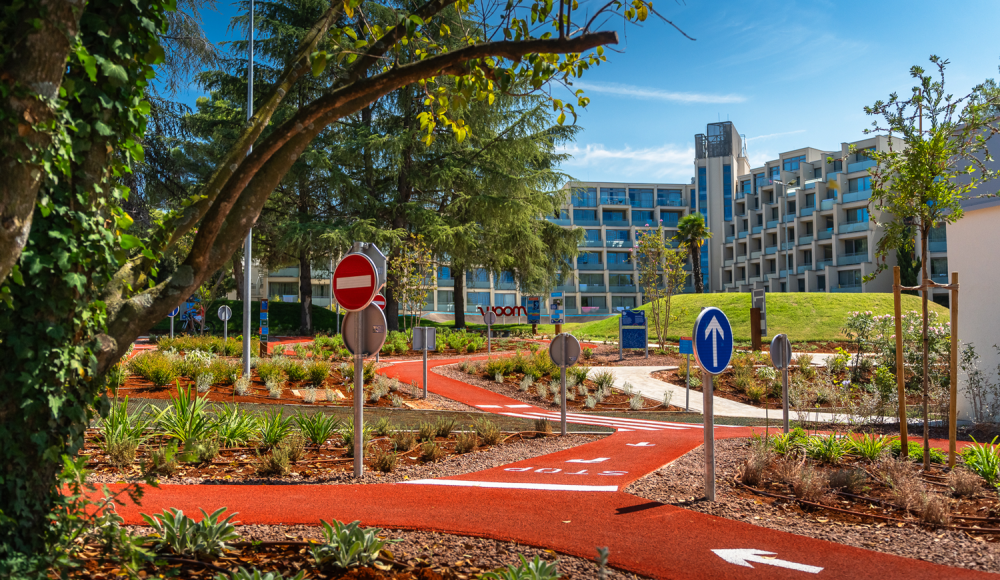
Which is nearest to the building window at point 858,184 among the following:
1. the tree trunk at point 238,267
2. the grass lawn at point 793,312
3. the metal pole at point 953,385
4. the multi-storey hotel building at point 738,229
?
the multi-storey hotel building at point 738,229

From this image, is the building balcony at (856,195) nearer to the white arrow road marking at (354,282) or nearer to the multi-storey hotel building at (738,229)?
the multi-storey hotel building at (738,229)

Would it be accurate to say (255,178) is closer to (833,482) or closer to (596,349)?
(833,482)

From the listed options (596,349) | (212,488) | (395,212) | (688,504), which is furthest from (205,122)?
(688,504)

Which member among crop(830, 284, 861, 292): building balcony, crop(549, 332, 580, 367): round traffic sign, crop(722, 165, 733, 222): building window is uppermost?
crop(722, 165, 733, 222): building window

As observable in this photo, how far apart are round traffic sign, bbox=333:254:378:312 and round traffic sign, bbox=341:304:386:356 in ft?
0.71

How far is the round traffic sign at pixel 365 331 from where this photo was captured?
760 cm

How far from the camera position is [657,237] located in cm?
3259

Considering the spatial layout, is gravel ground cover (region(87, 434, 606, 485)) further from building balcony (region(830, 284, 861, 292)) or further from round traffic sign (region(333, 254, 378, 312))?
building balcony (region(830, 284, 861, 292))

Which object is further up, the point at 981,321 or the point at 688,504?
the point at 981,321

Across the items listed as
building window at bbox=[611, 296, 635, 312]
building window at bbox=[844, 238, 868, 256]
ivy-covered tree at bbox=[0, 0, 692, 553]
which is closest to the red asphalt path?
ivy-covered tree at bbox=[0, 0, 692, 553]

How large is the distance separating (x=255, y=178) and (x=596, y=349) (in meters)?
27.4

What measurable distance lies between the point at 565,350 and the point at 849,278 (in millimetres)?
58818

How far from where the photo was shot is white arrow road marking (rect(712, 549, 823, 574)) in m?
4.28

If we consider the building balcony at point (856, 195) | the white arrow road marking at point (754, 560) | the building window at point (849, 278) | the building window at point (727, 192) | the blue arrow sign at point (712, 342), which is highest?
the building window at point (727, 192)
